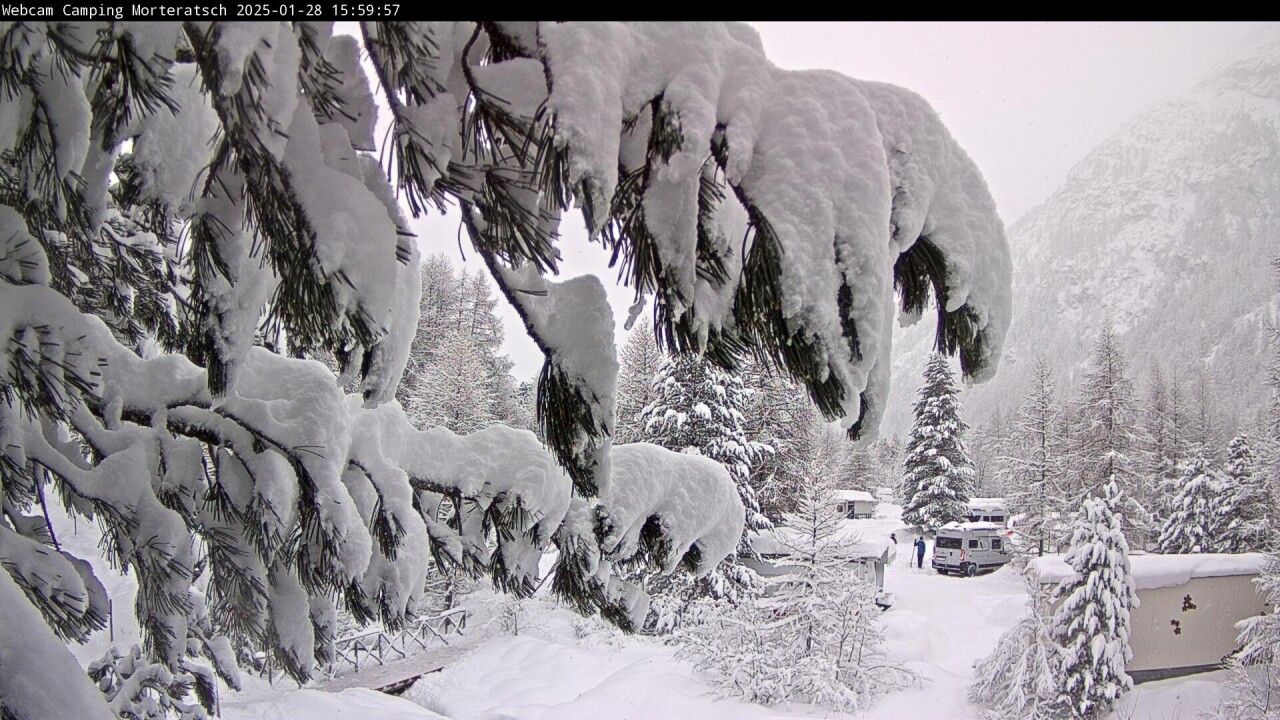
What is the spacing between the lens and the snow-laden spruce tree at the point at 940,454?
1141 inches

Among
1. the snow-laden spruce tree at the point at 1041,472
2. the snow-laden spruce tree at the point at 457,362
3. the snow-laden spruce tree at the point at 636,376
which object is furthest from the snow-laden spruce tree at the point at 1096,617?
the snow-laden spruce tree at the point at 1041,472

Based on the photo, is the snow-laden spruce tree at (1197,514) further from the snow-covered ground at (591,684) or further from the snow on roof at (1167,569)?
the snow on roof at (1167,569)

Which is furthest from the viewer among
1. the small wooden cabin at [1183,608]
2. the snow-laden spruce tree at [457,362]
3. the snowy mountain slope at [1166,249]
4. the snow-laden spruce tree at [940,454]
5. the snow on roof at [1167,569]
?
the snowy mountain slope at [1166,249]

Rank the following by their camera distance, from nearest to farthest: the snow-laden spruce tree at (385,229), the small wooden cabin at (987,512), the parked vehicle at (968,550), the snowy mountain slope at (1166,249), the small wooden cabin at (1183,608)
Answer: the snow-laden spruce tree at (385,229) → the small wooden cabin at (1183,608) → the parked vehicle at (968,550) → the small wooden cabin at (987,512) → the snowy mountain slope at (1166,249)

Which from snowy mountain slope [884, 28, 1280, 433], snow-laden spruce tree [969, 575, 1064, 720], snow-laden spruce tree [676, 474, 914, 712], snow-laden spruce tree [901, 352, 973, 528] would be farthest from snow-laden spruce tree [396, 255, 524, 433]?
snowy mountain slope [884, 28, 1280, 433]

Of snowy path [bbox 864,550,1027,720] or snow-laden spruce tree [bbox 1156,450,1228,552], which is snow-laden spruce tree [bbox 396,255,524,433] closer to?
snowy path [bbox 864,550,1027,720]

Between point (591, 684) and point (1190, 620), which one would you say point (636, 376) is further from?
point (1190, 620)

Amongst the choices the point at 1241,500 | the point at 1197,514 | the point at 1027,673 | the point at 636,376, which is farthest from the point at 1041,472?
the point at 1027,673

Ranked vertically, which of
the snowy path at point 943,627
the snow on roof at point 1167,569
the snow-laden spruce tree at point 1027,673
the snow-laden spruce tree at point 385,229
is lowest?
the snowy path at point 943,627

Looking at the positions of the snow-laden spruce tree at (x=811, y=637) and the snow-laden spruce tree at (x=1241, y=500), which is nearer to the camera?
the snow-laden spruce tree at (x=811, y=637)

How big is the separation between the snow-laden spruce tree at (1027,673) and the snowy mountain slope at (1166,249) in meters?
73.3

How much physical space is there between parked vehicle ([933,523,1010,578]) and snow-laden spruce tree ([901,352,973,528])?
16.4 feet

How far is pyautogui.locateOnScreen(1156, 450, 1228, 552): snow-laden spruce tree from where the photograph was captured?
→ 21.6 meters

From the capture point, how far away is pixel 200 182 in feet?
3.89
